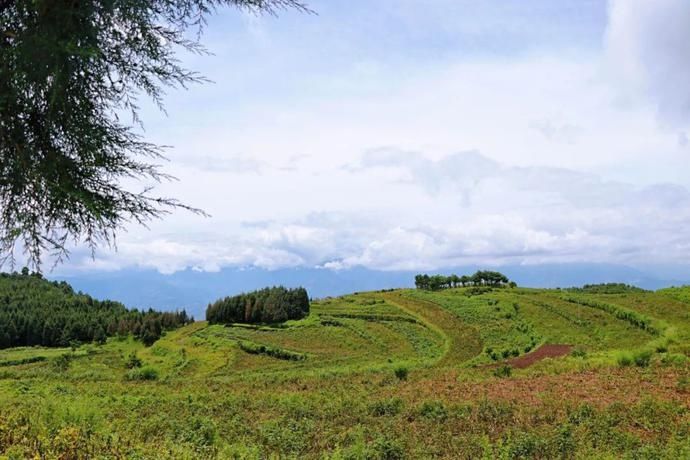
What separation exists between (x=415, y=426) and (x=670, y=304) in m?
60.0

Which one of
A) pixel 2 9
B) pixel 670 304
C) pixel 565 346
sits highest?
pixel 2 9

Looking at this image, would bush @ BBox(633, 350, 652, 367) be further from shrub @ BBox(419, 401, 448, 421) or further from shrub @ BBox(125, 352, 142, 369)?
shrub @ BBox(125, 352, 142, 369)

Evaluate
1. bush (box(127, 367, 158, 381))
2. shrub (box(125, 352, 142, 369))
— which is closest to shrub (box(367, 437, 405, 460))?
bush (box(127, 367, 158, 381))

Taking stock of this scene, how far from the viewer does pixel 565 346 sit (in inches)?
2024

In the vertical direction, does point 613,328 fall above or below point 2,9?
below

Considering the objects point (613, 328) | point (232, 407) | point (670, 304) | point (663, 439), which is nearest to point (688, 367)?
point (663, 439)

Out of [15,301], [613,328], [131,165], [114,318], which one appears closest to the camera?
[131,165]

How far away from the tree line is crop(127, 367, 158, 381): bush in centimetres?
5290

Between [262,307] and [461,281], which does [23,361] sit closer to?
[262,307]

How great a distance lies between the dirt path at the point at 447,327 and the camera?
55719mm

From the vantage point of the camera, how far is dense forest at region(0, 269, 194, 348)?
91194 millimetres

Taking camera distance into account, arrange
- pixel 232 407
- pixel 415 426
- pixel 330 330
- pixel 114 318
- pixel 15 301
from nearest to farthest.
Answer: pixel 415 426 → pixel 232 407 → pixel 330 330 → pixel 114 318 → pixel 15 301

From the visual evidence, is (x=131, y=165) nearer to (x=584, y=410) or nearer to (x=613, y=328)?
(x=584, y=410)

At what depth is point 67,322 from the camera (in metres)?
102
